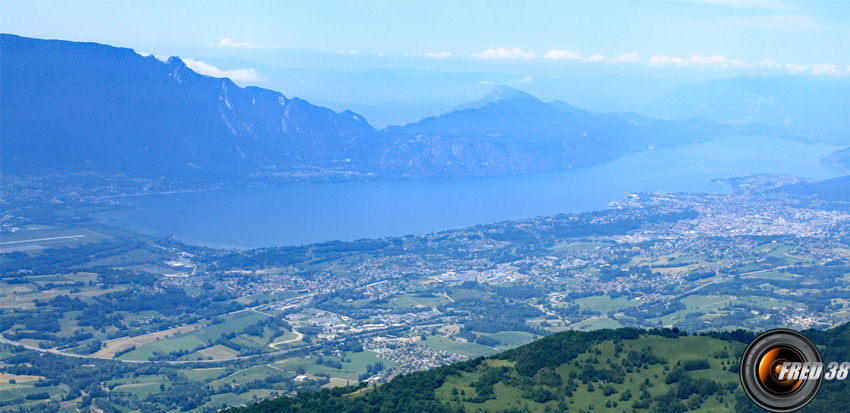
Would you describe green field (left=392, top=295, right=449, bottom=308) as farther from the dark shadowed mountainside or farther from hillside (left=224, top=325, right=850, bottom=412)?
the dark shadowed mountainside

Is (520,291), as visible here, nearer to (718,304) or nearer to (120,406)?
(718,304)

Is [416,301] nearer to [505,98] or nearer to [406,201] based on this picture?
[406,201]

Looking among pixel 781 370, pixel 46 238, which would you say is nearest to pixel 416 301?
pixel 46 238

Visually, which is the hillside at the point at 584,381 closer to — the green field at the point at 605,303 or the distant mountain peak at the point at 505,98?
the green field at the point at 605,303

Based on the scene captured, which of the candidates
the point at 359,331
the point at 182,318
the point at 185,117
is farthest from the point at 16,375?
the point at 185,117

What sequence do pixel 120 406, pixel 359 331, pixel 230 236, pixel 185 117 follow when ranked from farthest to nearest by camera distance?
pixel 185 117 < pixel 230 236 < pixel 359 331 < pixel 120 406

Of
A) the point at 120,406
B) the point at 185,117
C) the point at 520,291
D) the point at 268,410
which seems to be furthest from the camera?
the point at 185,117

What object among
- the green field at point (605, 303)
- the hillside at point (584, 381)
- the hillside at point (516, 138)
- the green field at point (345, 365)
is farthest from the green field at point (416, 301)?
the hillside at point (516, 138)
